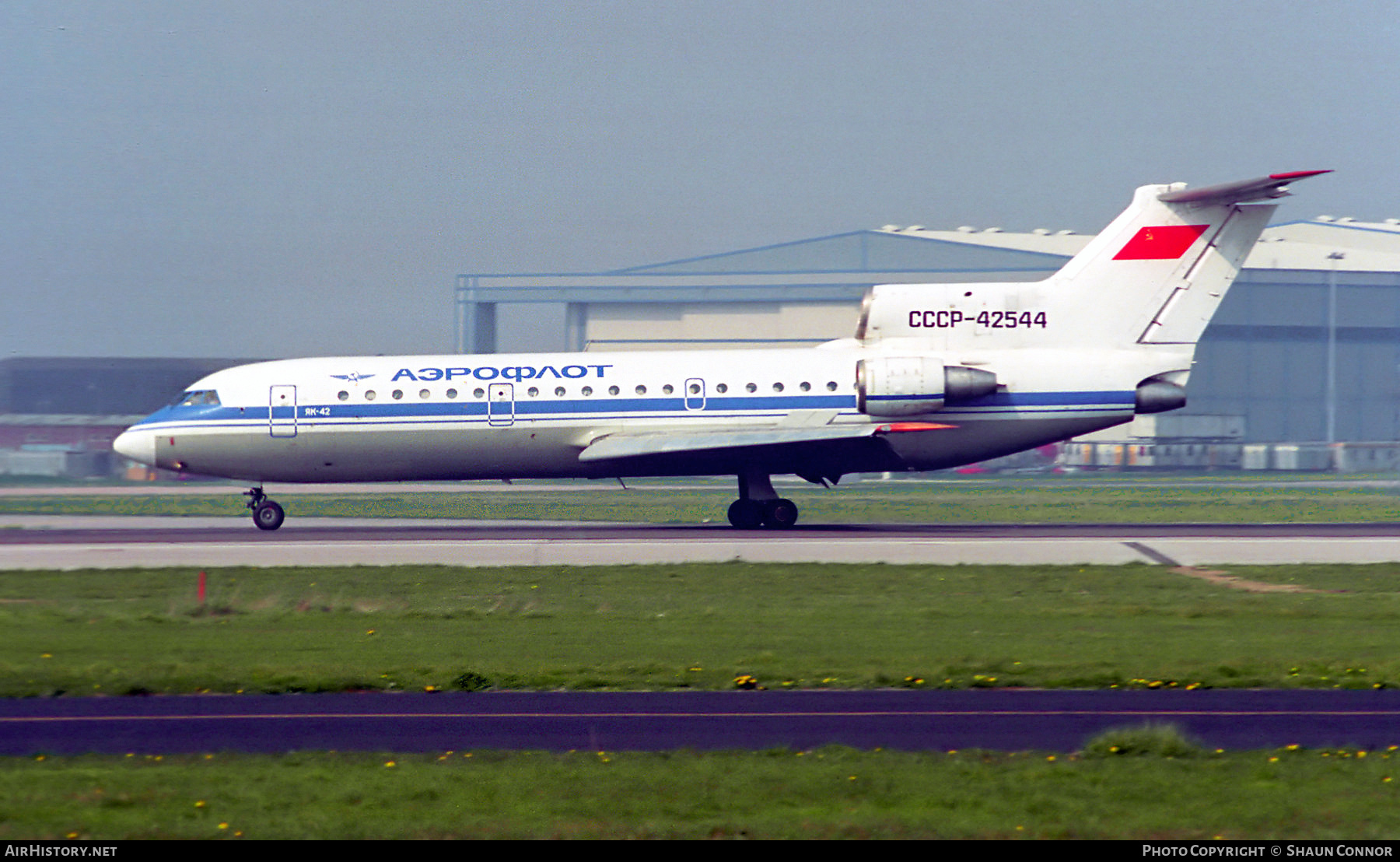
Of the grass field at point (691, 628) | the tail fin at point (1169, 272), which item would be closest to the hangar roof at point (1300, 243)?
the tail fin at point (1169, 272)

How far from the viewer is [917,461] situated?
115 ft

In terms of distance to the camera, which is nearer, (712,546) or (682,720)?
(682,720)

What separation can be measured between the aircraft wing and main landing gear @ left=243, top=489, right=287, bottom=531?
8965 mm

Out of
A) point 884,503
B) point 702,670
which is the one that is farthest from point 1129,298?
point 702,670

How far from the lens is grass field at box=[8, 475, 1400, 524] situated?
4247cm

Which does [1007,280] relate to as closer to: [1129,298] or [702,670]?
[1129,298]

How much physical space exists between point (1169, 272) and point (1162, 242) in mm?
784

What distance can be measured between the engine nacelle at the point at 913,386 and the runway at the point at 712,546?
3.16m

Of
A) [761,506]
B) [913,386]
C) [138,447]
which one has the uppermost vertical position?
[913,386]

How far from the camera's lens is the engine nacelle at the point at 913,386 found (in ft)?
110

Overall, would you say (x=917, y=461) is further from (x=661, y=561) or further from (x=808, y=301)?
(x=808, y=301)

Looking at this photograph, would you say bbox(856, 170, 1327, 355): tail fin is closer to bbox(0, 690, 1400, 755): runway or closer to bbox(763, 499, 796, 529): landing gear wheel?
bbox(763, 499, 796, 529): landing gear wheel

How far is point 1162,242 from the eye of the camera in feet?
115

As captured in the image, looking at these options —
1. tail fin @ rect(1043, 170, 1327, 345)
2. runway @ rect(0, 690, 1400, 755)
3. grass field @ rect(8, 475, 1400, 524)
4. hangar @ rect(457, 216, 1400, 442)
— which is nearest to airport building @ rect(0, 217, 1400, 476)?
hangar @ rect(457, 216, 1400, 442)
